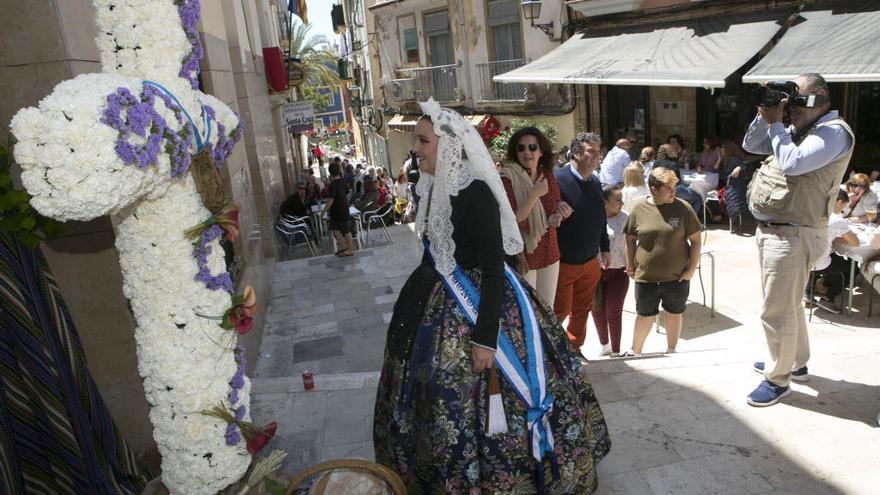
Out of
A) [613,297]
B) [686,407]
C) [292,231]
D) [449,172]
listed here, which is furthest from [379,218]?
[449,172]

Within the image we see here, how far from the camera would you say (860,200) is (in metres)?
6.86

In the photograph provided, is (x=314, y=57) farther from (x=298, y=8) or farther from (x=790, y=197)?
(x=790, y=197)

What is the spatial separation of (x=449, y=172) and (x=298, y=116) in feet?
43.2

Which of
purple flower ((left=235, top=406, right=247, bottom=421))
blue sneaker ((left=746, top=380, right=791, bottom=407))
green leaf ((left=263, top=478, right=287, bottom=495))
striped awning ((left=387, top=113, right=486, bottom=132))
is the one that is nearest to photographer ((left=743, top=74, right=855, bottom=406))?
blue sneaker ((left=746, top=380, right=791, bottom=407))

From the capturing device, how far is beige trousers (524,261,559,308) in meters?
4.27

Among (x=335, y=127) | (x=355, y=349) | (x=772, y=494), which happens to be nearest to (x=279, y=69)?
(x=355, y=349)

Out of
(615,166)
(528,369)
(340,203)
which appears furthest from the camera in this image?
(340,203)

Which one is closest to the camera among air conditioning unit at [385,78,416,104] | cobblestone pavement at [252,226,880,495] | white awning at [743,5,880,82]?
cobblestone pavement at [252,226,880,495]

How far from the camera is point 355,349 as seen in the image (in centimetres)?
543

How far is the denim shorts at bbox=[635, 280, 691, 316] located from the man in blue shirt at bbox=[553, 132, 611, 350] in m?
0.49

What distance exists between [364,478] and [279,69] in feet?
35.3

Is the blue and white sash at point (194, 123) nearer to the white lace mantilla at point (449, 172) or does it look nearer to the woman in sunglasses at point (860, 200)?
the white lace mantilla at point (449, 172)

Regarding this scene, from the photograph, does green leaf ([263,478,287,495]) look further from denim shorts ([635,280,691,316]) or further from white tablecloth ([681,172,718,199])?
white tablecloth ([681,172,718,199])

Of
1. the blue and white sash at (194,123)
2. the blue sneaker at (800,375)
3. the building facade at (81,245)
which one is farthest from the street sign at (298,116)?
the blue and white sash at (194,123)
